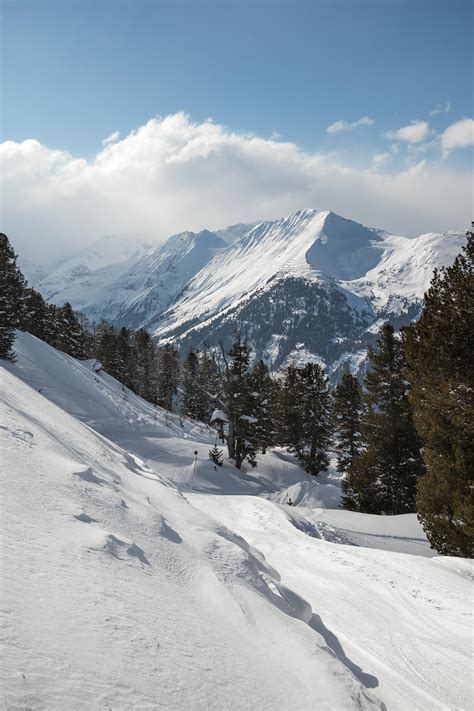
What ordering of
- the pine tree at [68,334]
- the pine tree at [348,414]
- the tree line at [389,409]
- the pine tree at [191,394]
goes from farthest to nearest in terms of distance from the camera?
the pine tree at [191,394], the pine tree at [68,334], the pine tree at [348,414], the tree line at [389,409]

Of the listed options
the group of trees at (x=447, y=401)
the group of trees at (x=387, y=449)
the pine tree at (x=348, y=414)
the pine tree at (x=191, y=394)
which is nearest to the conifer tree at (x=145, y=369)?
the pine tree at (x=191, y=394)

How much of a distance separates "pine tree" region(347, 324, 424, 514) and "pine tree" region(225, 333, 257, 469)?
372 inches

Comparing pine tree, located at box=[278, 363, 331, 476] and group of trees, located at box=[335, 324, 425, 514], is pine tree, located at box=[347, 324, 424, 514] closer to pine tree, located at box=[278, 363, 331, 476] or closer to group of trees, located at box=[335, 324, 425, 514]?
group of trees, located at box=[335, 324, 425, 514]

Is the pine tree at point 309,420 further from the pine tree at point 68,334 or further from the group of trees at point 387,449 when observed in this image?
the pine tree at point 68,334

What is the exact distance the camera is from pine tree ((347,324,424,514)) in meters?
21.4

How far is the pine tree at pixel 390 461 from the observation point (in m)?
21.4

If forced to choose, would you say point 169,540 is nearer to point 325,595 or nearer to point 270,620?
point 270,620

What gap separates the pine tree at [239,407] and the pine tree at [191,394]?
32343 millimetres

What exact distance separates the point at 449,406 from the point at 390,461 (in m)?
11.8

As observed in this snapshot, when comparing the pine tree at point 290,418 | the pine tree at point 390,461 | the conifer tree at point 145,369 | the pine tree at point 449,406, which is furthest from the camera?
the conifer tree at point 145,369

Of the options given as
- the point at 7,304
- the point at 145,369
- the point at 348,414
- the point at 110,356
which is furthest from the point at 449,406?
the point at 145,369

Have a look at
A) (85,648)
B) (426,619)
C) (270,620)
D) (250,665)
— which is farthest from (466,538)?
(85,648)

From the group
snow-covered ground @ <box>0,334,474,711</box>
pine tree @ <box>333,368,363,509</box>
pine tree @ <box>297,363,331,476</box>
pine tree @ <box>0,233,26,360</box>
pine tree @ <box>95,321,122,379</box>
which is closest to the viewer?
snow-covered ground @ <box>0,334,474,711</box>

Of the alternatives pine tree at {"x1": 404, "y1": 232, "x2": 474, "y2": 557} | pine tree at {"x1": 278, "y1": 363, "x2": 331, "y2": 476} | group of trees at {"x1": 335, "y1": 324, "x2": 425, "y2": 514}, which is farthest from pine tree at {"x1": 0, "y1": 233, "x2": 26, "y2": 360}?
pine tree at {"x1": 404, "y1": 232, "x2": 474, "y2": 557}
